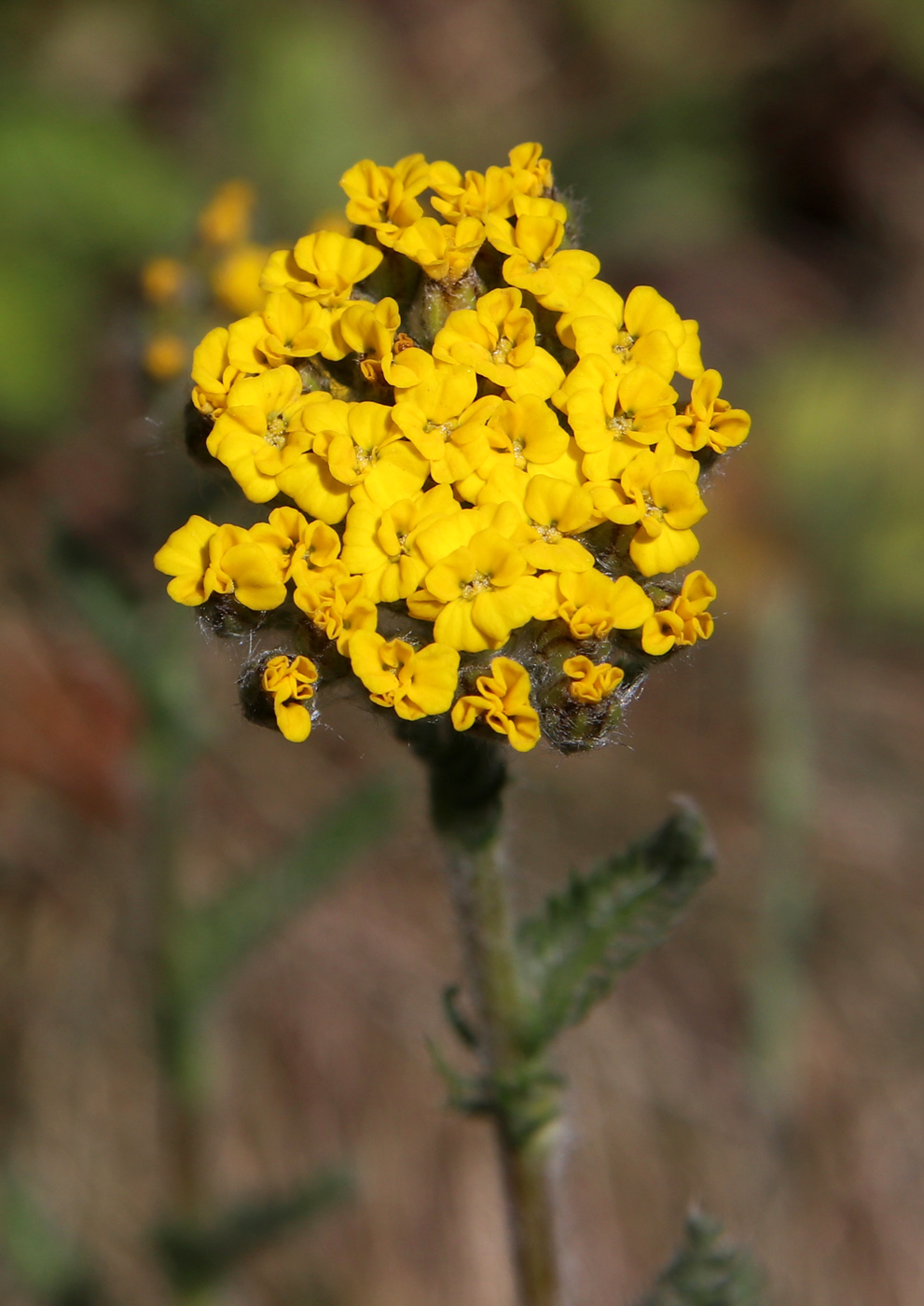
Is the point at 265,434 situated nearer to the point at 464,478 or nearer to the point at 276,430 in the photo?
the point at 276,430

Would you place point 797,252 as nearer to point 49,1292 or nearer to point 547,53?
point 547,53

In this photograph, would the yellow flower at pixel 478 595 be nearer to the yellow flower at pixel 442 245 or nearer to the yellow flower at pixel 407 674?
the yellow flower at pixel 407 674

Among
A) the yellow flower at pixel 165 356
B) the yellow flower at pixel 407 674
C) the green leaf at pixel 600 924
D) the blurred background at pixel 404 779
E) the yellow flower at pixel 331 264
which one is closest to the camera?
the yellow flower at pixel 407 674

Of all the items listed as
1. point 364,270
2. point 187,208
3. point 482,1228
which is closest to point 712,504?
point 187,208

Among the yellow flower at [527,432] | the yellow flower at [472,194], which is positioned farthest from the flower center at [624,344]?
the yellow flower at [472,194]

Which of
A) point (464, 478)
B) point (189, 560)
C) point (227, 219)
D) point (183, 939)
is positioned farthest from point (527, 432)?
point (183, 939)

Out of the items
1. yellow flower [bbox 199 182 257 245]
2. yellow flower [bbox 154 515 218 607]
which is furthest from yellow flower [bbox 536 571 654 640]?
yellow flower [bbox 199 182 257 245]
